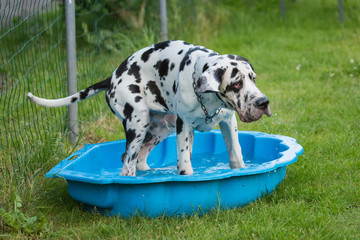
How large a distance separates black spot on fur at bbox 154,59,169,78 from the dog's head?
532 millimetres

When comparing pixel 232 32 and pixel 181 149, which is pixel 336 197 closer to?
pixel 181 149

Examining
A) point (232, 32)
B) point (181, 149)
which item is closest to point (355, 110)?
point (181, 149)

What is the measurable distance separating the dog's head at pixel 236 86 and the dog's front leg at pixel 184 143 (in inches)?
15.6

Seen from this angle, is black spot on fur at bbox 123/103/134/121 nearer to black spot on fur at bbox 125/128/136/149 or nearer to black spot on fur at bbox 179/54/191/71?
black spot on fur at bbox 125/128/136/149

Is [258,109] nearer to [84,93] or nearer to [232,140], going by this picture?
[232,140]

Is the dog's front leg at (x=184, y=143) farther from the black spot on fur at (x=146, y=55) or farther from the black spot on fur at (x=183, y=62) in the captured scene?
the black spot on fur at (x=146, y=55)

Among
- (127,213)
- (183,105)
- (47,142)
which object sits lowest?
(127,213)

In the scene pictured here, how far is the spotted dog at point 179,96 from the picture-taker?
3.45 meters

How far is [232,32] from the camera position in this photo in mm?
10367

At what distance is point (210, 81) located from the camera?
3383 mm

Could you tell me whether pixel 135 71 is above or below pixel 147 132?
above

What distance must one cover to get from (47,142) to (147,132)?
2.78 ft

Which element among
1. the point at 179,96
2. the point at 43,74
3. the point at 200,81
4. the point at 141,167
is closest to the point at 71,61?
the point at 43,74

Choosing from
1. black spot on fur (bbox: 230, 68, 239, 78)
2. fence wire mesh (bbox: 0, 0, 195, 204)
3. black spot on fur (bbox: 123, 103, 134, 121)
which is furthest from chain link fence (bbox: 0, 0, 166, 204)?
black spot on fur (bbox: 230, 68, 239, 78)
